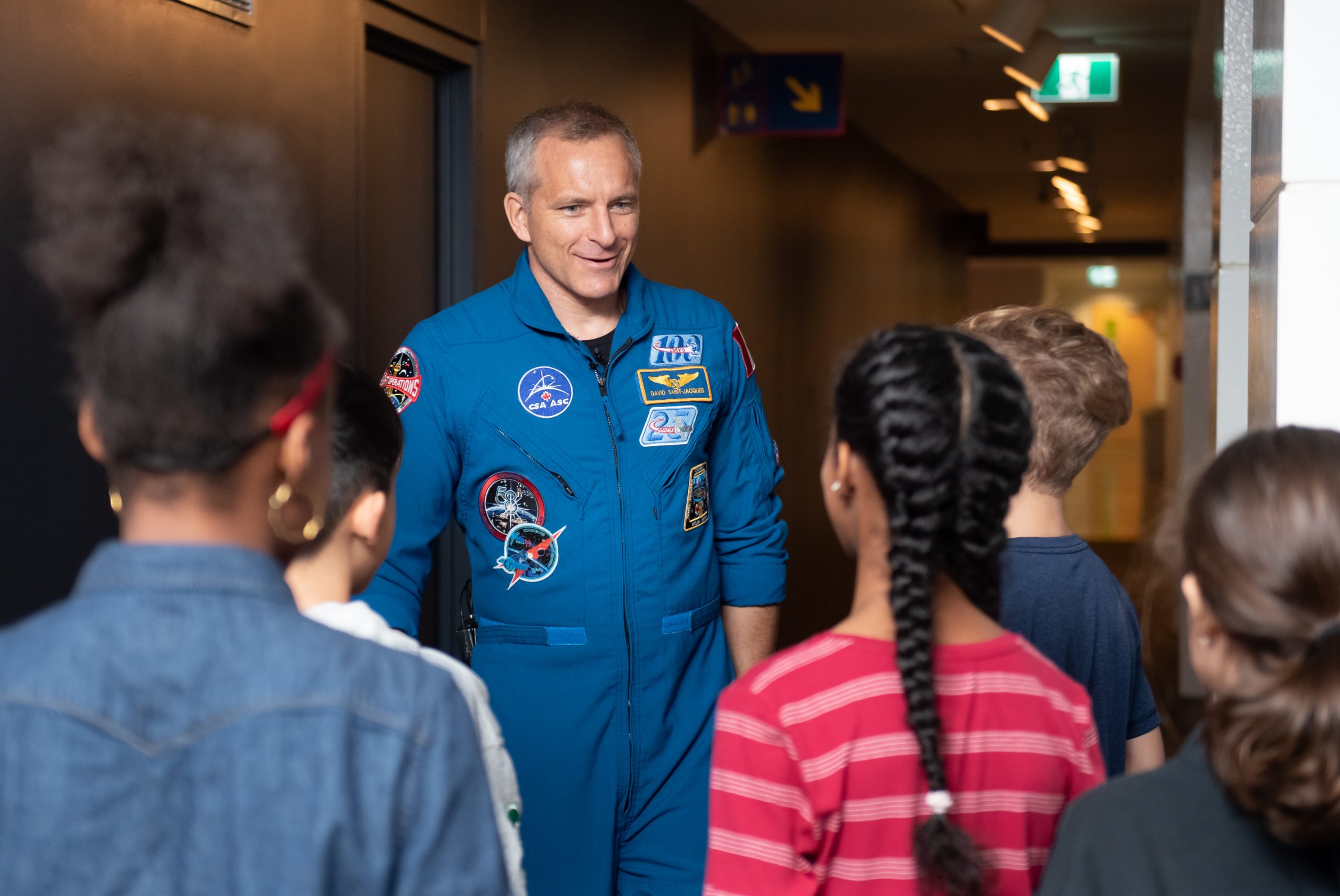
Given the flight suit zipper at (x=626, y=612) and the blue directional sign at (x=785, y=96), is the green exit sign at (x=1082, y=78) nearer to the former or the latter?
A: the blue directional sign at (x=785, y=96)

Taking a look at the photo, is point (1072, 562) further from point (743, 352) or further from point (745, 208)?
point (745, 208)

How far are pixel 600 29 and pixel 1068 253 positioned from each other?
12.7 m

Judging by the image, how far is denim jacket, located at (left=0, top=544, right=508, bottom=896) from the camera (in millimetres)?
861

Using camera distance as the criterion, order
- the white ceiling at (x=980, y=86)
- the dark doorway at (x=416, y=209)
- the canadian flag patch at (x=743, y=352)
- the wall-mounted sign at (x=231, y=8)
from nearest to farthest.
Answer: the canadian flag patch at (x=743, y=352) < the wall-mounted sign at (x=231, y=8) < the dark doorway at (x=416, y=209) < the white ceiling at (x=980, y=86)

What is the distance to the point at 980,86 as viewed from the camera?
7.21m

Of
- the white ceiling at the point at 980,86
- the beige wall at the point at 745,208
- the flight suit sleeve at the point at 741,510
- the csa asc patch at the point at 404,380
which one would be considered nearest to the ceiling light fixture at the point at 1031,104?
the white ceiling at the point at 980,86

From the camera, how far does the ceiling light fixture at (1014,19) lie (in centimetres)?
490

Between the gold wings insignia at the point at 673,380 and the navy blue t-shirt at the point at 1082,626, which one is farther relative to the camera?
the gold wings insignia at the point at 673,380

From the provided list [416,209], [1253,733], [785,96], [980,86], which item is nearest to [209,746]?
[1253,733]

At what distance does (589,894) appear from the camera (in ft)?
6.54

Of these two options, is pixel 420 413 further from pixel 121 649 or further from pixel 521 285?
pixel 121 649

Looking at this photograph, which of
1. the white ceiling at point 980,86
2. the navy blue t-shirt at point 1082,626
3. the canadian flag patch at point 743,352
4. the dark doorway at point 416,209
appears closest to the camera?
the navy blue t-shirt at point 1082,626

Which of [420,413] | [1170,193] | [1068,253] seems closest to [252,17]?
[420,413]

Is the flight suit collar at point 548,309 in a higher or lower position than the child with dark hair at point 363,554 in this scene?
higher
